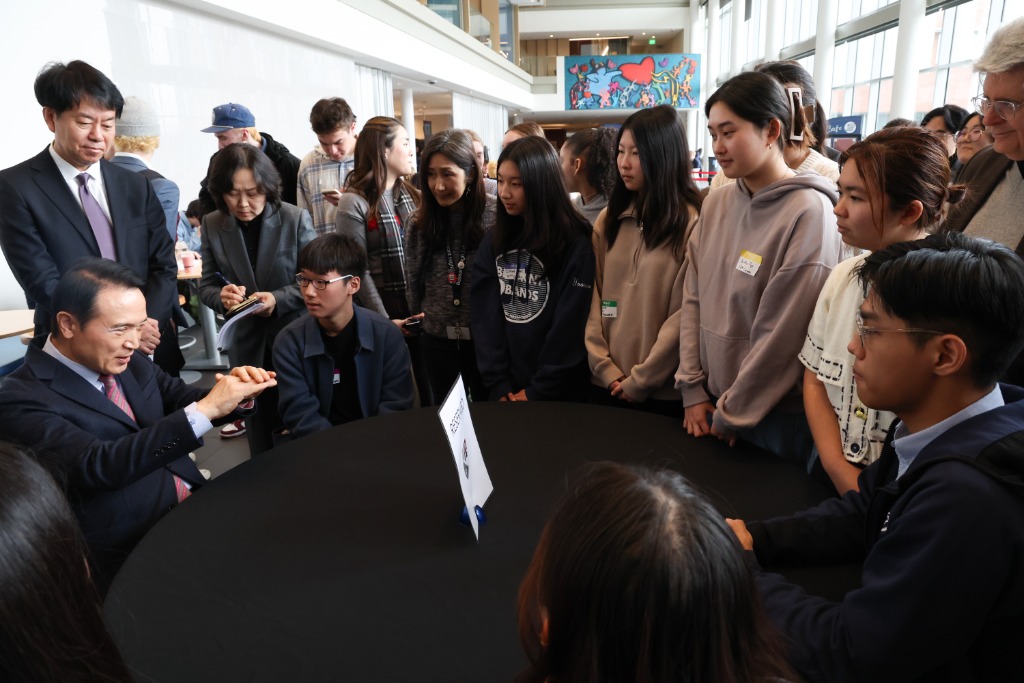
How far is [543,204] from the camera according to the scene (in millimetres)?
2203

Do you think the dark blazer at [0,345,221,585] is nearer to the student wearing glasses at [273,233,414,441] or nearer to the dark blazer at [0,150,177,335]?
the student wearing glasses at [273,233,414,441]

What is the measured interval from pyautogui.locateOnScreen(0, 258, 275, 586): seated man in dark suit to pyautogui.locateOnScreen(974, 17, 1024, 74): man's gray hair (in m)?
1.82

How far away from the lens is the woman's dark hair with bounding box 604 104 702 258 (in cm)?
204

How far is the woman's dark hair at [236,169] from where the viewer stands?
2574 mm

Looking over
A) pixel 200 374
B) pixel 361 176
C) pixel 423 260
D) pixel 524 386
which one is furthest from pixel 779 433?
pixel 200 374

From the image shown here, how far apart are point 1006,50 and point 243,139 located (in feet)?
11.7

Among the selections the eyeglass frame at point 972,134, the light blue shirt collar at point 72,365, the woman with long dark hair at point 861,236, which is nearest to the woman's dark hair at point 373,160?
the light blue shirt collar at point 72,365

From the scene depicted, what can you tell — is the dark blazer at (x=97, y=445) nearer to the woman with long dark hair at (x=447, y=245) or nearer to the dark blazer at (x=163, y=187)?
the woman with long dark hair at (x=447, y=245)

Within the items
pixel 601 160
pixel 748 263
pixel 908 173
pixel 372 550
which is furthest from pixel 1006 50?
pixel 372 550

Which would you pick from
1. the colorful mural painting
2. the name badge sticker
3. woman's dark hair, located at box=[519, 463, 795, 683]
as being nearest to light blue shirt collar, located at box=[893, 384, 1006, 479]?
woman's dark hair, located at box=[519, 463, 795, 683]

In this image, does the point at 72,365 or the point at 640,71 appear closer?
the point at 72,365

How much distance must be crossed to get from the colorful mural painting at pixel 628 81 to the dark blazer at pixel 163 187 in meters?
17.2

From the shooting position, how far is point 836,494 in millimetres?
1450

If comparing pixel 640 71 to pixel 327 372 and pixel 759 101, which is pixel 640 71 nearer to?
pixel 759 101
